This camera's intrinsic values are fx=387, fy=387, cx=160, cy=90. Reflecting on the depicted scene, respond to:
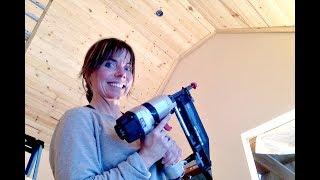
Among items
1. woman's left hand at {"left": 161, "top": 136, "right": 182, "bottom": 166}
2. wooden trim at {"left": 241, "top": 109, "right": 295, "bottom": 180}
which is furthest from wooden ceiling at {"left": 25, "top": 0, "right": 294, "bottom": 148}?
woman's left hand at {"left": 161, "top": 136, "right": 182, "bottom": 166}

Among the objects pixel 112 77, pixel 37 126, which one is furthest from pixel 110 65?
pixel 37 126

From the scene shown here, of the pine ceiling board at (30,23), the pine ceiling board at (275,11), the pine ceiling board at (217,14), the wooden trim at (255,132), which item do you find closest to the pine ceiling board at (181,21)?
the pine ceiling board at (217,14)

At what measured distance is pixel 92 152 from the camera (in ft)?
3.25

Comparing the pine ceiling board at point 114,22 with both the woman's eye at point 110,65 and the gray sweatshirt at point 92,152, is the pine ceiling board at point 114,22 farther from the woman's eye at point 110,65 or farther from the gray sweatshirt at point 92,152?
the gray sweatshirt at point 92,152

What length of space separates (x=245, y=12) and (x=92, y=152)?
6.94 feet

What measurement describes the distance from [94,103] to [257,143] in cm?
191

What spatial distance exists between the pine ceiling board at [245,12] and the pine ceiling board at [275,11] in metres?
0.05

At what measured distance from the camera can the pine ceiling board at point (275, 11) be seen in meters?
2.52

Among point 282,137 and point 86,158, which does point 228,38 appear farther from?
point 86,158

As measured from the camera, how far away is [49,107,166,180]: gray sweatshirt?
0.96 meters

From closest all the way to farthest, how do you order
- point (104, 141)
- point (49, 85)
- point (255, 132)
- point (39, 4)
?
1. point (104, 141)
2. point (255, 132)
3. point (39, 4)
4. point (49, 85)

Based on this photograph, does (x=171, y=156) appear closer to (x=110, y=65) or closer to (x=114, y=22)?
(x=110, y=65)

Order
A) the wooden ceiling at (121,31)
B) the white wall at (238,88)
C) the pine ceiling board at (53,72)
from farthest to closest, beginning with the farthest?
the pine ceiling board at (53,72), the wooden ceiling at (121,31), the white wall at (238,88)
